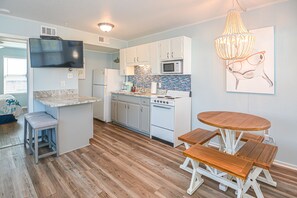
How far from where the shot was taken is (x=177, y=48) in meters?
3.48

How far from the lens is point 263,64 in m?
2.64

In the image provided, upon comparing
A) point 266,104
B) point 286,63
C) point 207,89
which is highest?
point 286,63

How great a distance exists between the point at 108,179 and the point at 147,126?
5.60 ft

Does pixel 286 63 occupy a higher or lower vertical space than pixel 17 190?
higher

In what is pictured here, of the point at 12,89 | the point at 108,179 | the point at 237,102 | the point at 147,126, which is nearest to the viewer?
the point at 108,179

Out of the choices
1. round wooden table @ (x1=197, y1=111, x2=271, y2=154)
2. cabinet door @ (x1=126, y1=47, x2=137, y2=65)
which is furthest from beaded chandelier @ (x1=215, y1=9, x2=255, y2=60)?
cabinet door @ (x1=126, y1=47, x2=137, y2=65)

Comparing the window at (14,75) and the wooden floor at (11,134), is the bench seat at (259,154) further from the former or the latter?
the window at (14,75)

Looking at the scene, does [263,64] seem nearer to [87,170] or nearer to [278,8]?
[278,8]

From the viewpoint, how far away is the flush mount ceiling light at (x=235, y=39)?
1.97 m

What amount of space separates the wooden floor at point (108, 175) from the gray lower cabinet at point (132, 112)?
2.46 ft

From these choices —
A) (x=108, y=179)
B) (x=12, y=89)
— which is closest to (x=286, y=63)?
(x=108, y=179)

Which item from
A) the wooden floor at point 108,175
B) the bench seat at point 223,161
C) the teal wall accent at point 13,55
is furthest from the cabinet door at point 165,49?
the teal wall accent at point 13,55

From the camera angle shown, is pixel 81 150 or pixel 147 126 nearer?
pixel 81 150

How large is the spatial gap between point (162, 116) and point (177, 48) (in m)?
1.43
